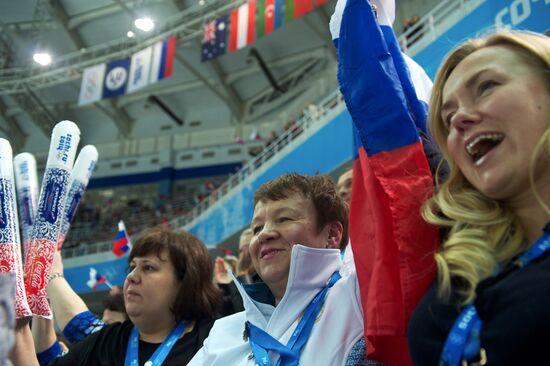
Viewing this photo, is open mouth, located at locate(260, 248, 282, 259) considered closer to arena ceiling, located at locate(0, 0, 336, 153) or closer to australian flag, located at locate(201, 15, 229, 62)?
australian flag, located at locate(201, 15, 229, 62)

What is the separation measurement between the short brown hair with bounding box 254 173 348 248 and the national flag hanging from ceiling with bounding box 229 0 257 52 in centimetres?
654

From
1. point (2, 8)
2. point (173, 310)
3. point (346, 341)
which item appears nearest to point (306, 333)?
point (346, 341)

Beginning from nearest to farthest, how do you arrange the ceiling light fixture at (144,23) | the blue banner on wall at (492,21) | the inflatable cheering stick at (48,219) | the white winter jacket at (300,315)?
the white winter jacket at (300,315)
the inflatable cheering stick at (48,219)
the blue banner on wall at (492,21)
the ceiling light fixture at (144,23)

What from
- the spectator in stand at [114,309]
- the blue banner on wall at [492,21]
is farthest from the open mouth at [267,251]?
the blue banner on wall at [492,21]

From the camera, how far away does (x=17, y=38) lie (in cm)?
1259

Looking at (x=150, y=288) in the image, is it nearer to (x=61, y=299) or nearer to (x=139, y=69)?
(x=61, y=299)

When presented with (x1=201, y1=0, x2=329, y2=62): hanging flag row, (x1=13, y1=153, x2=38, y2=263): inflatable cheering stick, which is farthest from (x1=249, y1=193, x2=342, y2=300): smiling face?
(x1=201, y1=0, x2=329, y2=62): hanging flag row

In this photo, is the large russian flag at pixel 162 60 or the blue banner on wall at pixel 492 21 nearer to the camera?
the blue banner on wall at pixel 492 21

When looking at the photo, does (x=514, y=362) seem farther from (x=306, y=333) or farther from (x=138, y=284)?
(x=138, y=284)

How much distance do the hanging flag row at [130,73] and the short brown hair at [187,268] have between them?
7657 mm

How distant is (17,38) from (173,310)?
12.9 meters

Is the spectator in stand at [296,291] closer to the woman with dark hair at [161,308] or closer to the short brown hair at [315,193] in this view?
the short brown hair at [315,193]

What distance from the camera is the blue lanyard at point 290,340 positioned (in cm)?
110

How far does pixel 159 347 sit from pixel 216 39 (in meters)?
7.54
